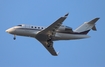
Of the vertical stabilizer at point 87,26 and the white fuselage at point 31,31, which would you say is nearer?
the white fuselage at point 31,31

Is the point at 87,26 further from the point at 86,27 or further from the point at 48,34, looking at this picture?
the point at 48,34

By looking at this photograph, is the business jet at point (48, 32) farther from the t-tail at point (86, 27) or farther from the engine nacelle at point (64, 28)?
the t-tail at point (86, 27)

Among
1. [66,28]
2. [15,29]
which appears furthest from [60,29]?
[15,29]

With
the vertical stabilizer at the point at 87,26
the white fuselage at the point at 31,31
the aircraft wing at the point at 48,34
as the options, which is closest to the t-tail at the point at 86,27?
the vertical stabilizer at the point at 87,26

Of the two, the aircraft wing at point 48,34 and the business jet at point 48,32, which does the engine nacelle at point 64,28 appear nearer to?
the business jet at point 48,32

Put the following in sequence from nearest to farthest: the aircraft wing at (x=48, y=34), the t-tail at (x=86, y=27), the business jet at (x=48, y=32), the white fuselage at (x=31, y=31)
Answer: the aircraft wing at (x=48, y=34) → the business jet at (x=48, y=32) → the white fuselage at (x=31, y=31) → the t-tail at (x=86, y=27)

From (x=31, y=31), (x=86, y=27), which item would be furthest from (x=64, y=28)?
(x=86, y=27)

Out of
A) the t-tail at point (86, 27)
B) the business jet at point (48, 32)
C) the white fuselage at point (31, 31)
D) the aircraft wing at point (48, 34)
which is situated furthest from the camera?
the t-tail at point (86, 27)

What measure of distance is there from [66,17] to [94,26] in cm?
643

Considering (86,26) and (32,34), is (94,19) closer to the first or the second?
(86,26)

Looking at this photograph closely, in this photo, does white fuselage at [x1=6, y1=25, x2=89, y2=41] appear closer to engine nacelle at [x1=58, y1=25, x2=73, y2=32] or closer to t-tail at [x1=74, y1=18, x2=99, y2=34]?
engine nacelle at [x1=58, y1=25, x2=73, y2=32]

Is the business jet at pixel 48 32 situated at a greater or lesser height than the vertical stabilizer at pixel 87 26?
lesser

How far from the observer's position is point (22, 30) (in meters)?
30.2

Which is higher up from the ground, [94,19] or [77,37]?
[94,19]
